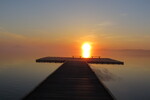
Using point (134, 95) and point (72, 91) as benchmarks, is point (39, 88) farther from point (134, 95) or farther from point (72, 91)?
point (134, 95)

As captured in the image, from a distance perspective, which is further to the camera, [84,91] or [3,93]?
[3,93]

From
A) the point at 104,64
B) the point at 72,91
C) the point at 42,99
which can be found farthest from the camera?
the point at 104,64

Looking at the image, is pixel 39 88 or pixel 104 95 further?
pixel 39 88

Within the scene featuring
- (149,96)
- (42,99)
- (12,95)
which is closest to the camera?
(42,99)

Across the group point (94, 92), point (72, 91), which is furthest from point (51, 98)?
point (94, 92)

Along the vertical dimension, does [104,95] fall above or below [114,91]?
above

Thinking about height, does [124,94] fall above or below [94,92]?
below

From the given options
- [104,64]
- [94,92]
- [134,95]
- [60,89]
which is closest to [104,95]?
[94,92]

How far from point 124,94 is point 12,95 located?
9.98 meters

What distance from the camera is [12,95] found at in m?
15.0

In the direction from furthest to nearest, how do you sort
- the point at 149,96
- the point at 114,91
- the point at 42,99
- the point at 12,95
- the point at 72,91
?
1. the point at 114,91
2. the point at 149,96
3. the point at 12,95
4. the point at 72,91
5. the point at 42,99

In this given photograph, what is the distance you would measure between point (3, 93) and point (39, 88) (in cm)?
688

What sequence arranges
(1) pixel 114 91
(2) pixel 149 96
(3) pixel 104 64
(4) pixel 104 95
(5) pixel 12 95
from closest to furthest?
(4) pixel 104 95, (5) pixel 12 95, (2) pixel 149 96, (1) pixel 114 91, (3) pixel 104 64

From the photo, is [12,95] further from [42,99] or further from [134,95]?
[134,95]
